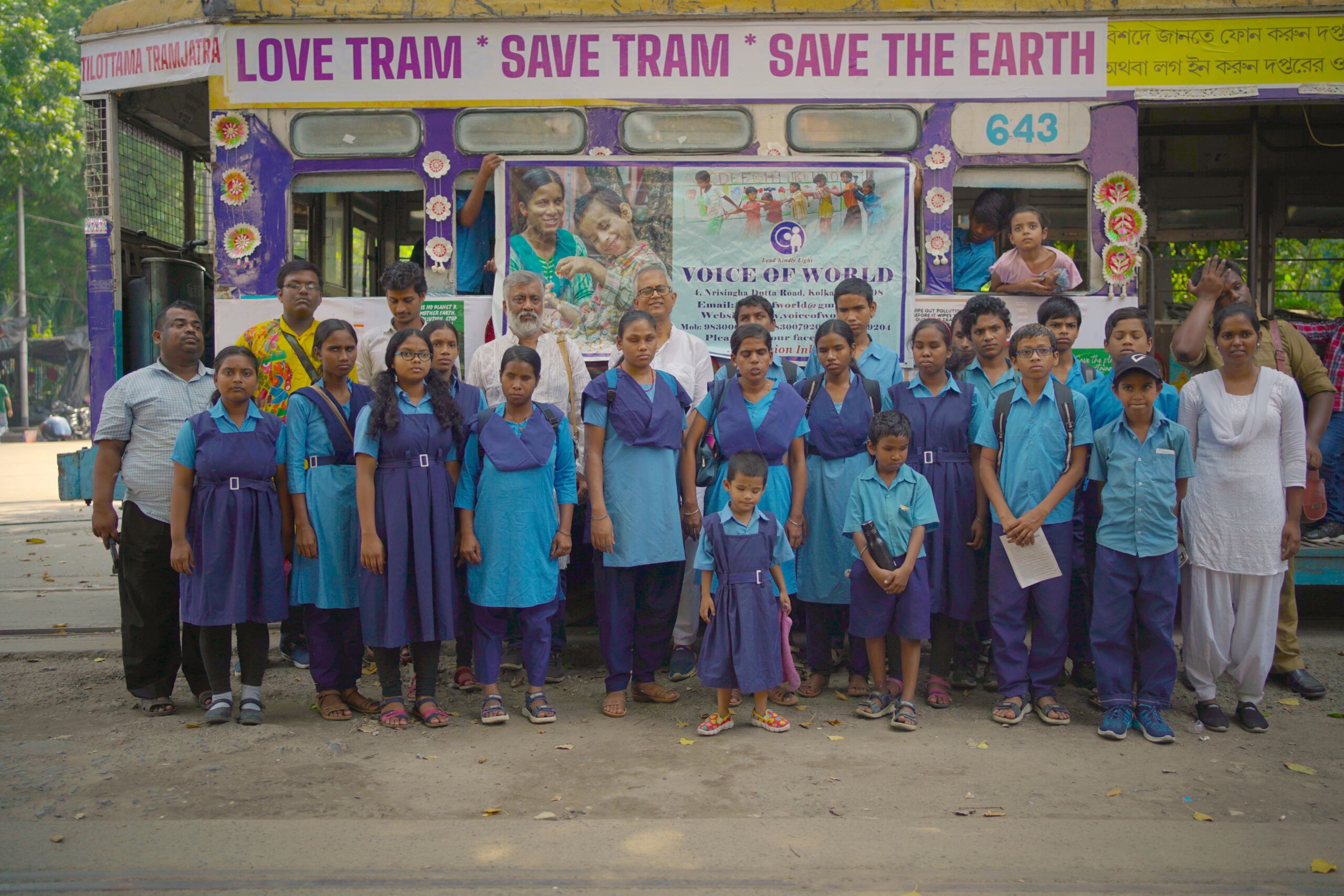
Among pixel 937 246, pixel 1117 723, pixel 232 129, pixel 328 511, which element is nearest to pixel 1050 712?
pixel 1117 723

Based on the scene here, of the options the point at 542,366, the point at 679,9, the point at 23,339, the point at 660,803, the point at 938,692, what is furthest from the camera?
the point at 23,339

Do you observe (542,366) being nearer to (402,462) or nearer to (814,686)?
(402,462)

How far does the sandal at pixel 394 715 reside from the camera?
4227 millimetres

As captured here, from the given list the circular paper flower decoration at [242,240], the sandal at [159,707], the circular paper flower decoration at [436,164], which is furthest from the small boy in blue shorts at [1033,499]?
the circular paper flower decoration at [242,240]

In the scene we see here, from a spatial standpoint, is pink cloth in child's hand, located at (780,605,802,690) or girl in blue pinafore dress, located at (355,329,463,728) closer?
girl in blue pinafore dress, located at (355,329,463,728)

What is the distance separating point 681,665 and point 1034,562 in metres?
1.75

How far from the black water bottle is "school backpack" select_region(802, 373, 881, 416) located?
597 mm

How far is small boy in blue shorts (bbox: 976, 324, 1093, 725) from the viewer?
4.22 m

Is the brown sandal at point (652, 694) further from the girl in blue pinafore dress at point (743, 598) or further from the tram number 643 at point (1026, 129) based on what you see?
the tram number 643 at point (1026, 129)

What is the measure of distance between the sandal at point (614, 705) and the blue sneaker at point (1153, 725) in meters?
2.10

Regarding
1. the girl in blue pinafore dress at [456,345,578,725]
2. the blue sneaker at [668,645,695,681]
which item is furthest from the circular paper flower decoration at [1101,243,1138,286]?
the girl in blue pinafore dress at [456,345,578,725]

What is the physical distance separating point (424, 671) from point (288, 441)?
1110 millimetres

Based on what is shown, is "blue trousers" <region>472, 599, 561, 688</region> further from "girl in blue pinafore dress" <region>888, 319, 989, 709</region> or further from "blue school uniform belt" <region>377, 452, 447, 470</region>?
"girl in blue pinafore dress" <region>888, 319, 989, 709</region>

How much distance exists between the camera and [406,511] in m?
4.18
